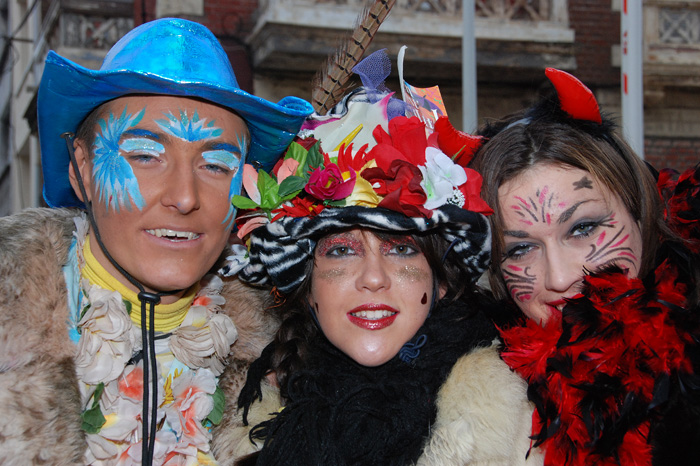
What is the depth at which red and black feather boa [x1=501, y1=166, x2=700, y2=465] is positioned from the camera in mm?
2051

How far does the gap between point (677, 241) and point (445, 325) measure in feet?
2.82

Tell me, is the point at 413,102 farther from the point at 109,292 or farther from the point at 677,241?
the point at 109,292

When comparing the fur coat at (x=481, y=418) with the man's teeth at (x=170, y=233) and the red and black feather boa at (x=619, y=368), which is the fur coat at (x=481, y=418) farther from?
the man's teeth at (x=170, y=233)

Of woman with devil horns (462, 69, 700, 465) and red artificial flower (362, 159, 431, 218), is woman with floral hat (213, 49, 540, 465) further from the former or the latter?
woman with devil horns (462, 69, 700, 465)

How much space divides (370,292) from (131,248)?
849 millimetres

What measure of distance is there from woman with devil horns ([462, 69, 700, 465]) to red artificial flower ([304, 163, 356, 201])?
551 mm

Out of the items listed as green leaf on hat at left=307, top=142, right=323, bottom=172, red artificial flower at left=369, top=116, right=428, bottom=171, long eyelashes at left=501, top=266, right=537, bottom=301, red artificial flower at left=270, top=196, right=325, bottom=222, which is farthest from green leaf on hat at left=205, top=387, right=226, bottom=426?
long eyelashes at left=501, top=266, right=537, bottom=301

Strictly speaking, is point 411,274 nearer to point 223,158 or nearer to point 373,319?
point 373,319

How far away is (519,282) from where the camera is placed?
8.06 feet

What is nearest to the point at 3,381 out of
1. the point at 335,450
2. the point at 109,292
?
the point at 109,292

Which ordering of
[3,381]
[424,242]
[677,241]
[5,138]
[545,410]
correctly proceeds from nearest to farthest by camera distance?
[3,381] → [545,410] → [677,241] → [424,242] → [5,138]

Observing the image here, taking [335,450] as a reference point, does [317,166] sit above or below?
above

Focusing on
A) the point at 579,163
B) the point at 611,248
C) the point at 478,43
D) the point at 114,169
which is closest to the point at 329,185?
the point at 114,169

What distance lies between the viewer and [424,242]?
2498 millimetres
